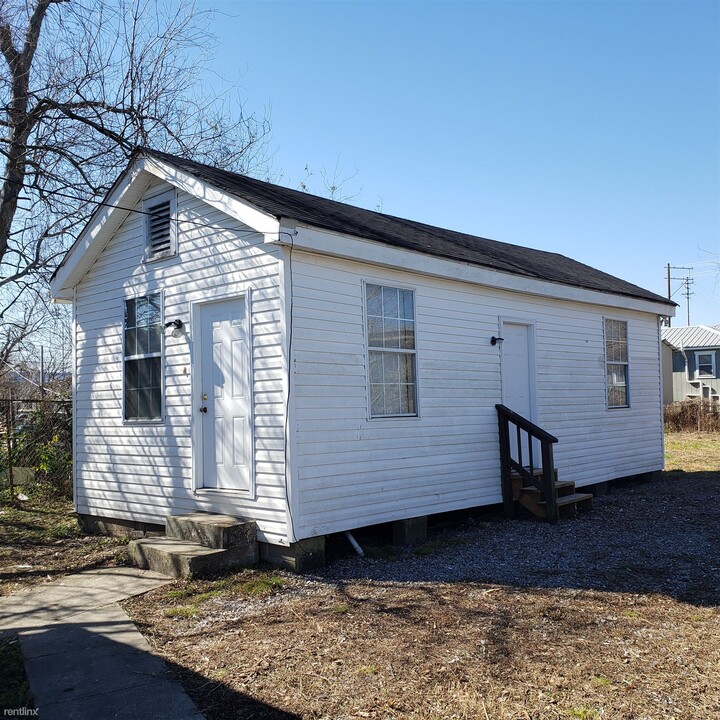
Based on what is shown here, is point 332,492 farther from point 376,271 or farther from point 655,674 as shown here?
point 655,674

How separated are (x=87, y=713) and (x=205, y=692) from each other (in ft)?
2.04

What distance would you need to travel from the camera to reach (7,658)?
4.61 m

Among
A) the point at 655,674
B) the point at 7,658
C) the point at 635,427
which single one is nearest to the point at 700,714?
the point at 655,674

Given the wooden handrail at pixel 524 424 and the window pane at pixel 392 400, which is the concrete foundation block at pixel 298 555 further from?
the wooden handrail at pixel 524 424

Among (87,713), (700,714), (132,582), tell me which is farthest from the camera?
(132,582)

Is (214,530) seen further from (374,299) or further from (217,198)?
(217,198)

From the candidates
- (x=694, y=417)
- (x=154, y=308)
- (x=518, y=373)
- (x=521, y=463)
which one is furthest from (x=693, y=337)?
(x=154, y=308)

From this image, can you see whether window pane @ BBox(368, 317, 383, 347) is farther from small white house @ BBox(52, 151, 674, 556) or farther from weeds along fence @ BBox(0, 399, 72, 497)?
weeds along fence @ BBox(0, 399, 72, 497)

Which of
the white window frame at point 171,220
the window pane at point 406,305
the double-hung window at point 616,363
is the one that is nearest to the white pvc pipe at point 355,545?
the window pane at point 406,305

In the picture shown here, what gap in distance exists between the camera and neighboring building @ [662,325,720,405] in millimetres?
33219

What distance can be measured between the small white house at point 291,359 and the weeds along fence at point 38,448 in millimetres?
2345

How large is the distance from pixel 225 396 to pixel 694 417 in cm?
2121

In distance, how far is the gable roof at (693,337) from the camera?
33.5 m

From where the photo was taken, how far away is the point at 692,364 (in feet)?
112
